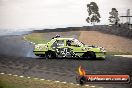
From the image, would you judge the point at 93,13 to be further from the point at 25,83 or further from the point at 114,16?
the point at 25,83

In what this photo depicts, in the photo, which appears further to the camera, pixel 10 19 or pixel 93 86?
pixel 10 19

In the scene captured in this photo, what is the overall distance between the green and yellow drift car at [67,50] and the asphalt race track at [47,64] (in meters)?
0.35

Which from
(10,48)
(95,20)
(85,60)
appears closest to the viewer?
(95,20)

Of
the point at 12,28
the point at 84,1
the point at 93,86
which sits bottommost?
the point at 93,86

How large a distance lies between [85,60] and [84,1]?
8.86ft

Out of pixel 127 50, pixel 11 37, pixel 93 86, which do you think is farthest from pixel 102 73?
pixel 11 37

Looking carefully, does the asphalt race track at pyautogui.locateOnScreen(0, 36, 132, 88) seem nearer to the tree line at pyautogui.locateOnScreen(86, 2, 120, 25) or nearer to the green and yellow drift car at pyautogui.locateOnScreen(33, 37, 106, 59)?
the green and yellow drift car at pyautogui.locateOnScreen(33, 37, 106, 59)

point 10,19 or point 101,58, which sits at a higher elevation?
point 10,19

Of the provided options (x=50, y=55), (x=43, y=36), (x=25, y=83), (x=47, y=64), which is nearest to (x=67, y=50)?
(x=50, y=55)

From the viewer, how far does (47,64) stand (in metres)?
15.0

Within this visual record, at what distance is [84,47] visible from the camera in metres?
15.7

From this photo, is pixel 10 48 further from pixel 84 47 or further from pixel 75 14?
pixel 75 14

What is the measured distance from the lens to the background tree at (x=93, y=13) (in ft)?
43.5

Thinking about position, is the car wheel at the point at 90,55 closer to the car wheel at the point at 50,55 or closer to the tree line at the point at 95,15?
the car wheel at the point at 50,55
